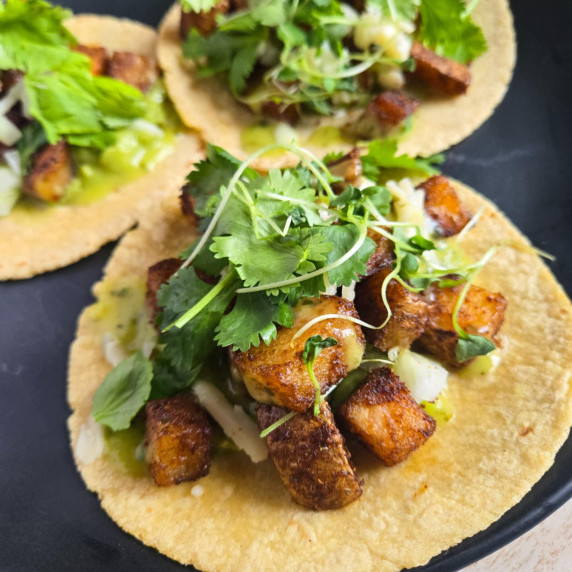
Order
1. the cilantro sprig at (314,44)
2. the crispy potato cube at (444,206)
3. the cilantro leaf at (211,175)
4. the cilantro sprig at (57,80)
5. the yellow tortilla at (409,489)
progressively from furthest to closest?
the cilantro sprig at (314,44)
the cilantro sprig at (57,80)
the crispy potato cube at (444,206)
the cilantro leaf at (211,175)
the yellow tortilla at (409,489)

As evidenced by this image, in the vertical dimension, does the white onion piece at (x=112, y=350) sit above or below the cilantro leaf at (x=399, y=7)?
below

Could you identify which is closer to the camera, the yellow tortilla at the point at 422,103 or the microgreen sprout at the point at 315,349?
the microgreen sprout at the point at 315,349

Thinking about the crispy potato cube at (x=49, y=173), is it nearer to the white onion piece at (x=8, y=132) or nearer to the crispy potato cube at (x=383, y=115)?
the white onion piece at (x=8, y=132)

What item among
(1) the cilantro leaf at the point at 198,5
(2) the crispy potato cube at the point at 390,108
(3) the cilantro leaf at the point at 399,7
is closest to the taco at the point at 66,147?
(1) the cilantro leaf at the point at 198,5

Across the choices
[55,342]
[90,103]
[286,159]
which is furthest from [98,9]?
[55,342]

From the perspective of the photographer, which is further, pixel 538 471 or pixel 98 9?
pixel 98 9

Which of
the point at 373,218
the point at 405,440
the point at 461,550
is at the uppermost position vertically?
the point at 373,218

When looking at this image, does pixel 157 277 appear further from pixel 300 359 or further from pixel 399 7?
pixel 399 7

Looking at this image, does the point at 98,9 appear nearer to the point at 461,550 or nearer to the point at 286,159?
the point at 286,159
